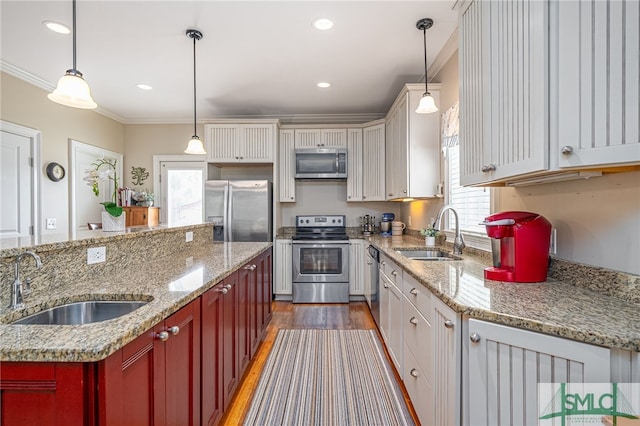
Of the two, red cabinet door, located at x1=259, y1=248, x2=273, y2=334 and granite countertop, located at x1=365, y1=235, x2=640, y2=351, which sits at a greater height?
granite countertop, located at x1=365, y1=235, x2=640, y2=351

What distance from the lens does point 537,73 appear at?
1181 mm

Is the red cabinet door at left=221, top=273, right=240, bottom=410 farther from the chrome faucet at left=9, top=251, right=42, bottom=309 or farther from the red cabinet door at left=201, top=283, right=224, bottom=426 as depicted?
the chrome faucet at left=9, top=251, right=42, bottom=309

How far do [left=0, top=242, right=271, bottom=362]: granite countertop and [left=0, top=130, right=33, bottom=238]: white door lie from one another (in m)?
2.33

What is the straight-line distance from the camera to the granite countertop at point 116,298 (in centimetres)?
79

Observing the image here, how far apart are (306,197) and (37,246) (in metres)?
3.73

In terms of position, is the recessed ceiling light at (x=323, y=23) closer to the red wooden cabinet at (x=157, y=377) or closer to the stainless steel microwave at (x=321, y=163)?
the stainless steel microwave at (x=321, y=163)

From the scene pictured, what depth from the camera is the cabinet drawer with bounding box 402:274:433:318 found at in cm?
159

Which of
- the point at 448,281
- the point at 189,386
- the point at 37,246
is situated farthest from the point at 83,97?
the point at 448,281

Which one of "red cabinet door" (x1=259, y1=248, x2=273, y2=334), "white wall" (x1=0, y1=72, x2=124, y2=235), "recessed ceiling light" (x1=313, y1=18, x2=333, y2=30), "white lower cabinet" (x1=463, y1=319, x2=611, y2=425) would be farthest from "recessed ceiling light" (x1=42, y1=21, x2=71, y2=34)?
"white lower cabinet" (x1=463, y1=319, x2=611, y2=425)

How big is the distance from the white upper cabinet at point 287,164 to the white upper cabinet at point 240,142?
0.80 ft

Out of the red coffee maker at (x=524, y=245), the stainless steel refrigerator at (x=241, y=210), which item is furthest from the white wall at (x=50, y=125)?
the red coffee maker at (x=524, y=245)

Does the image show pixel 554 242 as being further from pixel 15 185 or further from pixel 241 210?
pixel 15 185

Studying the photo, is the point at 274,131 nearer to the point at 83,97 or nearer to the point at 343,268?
the point at 343,268

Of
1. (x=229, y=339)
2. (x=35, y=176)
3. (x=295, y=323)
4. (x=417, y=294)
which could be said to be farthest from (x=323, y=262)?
(x=35, y=176)
